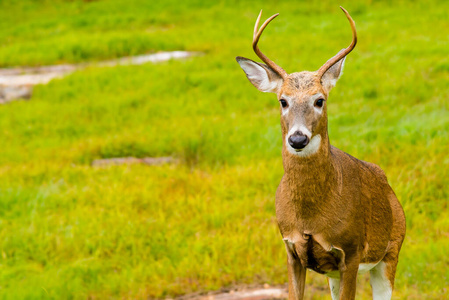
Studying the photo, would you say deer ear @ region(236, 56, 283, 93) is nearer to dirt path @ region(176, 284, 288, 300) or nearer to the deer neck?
the deer neck

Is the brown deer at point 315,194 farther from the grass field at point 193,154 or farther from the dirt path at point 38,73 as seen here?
the dirt path at point 38,73

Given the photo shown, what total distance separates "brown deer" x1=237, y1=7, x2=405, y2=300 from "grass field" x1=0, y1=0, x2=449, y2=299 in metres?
1.71

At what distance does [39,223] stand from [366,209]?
3.83 m

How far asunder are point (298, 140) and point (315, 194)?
16.1 inches

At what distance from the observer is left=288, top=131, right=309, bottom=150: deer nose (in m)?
3.13

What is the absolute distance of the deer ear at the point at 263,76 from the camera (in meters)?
3.57

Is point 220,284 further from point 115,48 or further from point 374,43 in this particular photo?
point 115,48

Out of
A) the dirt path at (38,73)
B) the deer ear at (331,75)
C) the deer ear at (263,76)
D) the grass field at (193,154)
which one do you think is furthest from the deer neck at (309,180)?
the dirt path at (38,73)

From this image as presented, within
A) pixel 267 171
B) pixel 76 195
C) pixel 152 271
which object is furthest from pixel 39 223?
pixel 267 171

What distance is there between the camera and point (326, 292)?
17.3ft

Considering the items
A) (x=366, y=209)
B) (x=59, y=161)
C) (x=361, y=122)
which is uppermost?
(x=366, y=209)

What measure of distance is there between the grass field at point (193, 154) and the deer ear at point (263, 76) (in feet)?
7.33

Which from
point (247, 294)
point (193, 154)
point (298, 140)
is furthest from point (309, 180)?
point (193, 154)

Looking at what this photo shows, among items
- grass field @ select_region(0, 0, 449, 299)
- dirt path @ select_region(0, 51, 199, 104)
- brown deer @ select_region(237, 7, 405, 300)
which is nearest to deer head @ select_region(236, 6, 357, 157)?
brown deer @ select_region(237, 7, 405, 300)
